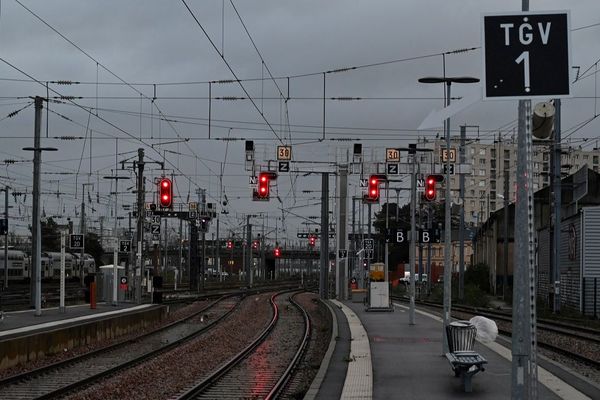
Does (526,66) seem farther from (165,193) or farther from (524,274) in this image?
(165,193)

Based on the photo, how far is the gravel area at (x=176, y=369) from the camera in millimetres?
14469

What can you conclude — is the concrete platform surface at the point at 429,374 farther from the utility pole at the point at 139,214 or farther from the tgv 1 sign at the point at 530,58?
the utility pole at the point at 139,214

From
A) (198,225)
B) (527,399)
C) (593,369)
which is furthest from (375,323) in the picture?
(198,225)

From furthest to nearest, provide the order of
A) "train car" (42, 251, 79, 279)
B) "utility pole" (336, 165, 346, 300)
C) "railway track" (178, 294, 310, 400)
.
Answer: "train car" (42, 251, 79, 279), "utility pole" (336, 165, 346, 300), "railway track" (178, 294, 310, 400)

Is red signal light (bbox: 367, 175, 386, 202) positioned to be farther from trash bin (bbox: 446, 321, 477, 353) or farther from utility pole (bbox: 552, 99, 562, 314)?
trash bin (bbox: 446, 321, 477, 353)

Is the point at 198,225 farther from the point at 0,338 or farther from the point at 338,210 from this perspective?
the point at 0,338

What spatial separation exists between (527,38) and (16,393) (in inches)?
451

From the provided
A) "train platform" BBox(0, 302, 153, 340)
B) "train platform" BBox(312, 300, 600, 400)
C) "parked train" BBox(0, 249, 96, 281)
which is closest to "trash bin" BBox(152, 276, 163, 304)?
"train platform" BBox(0, 302, 153, 340)

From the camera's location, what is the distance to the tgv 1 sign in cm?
622

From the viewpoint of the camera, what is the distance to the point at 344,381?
13.2 meters

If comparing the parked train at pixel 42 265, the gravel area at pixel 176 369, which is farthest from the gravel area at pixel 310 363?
the parked train at pixel 42 265

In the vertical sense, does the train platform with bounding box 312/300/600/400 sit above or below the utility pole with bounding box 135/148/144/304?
below

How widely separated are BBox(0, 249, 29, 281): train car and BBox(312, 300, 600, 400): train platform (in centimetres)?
4729

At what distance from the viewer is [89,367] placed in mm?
18141
